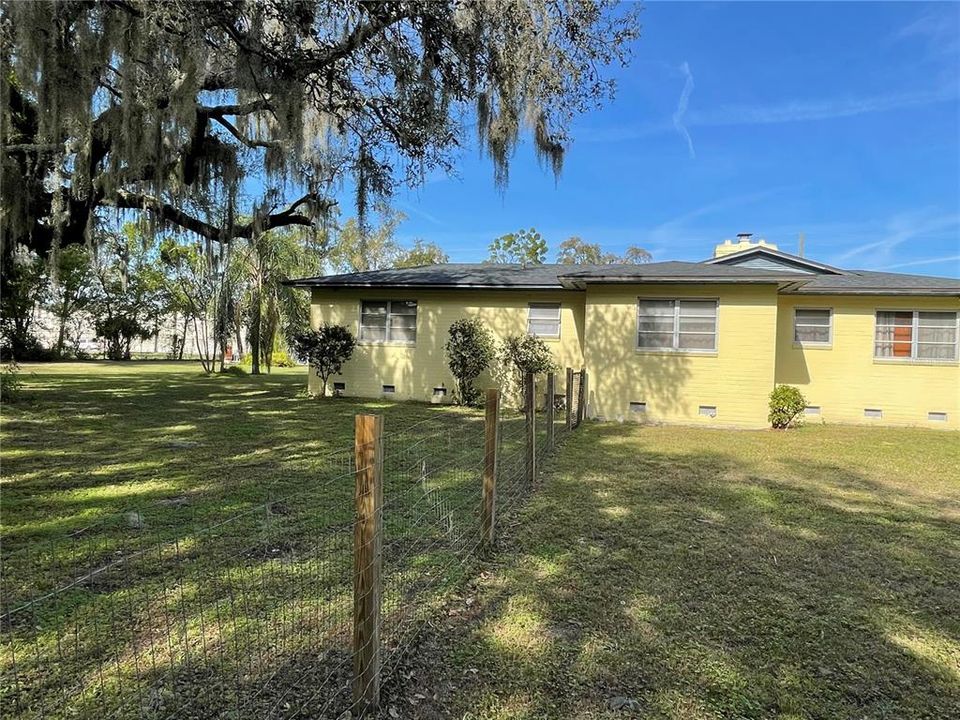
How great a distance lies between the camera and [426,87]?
7.11m

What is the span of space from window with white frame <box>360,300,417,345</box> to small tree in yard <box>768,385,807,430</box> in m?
7.84

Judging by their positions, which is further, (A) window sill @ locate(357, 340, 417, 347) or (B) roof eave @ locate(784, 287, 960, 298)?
(A) window sill @ locate(357, 340, 417, 347)

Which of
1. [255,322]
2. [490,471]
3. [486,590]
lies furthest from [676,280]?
[255,322]

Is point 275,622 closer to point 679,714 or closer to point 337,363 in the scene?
point 679,714

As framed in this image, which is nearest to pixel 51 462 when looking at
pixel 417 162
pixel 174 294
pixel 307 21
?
pixel 307 21

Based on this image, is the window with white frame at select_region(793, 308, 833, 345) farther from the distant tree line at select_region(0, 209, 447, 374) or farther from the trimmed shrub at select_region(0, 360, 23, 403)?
the trimmed shrub at select_region(0, 360, 23, 403)

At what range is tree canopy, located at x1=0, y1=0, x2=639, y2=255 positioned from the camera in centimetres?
595

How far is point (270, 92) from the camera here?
6.82 metres

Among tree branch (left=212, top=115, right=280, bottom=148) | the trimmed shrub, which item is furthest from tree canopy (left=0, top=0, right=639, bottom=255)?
the trimmed shrub

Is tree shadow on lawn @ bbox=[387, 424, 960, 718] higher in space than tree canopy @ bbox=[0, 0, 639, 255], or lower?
lower

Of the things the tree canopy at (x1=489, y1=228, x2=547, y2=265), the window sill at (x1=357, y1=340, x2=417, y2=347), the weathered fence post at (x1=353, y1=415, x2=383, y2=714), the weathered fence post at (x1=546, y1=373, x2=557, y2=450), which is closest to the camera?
the weathered fence post at (x1=353, y1=415, x2=383, y2=714)

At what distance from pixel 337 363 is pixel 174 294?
67.6 ft

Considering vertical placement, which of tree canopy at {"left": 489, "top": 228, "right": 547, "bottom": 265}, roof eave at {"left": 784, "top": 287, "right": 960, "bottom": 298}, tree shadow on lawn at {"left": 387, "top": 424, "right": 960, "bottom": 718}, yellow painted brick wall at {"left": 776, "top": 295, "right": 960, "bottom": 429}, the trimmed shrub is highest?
tree canopy at {"left": 489, "top": 228, "right": 547, "bottom": 265}

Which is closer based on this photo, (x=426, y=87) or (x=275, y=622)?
(x=275, y=622)
